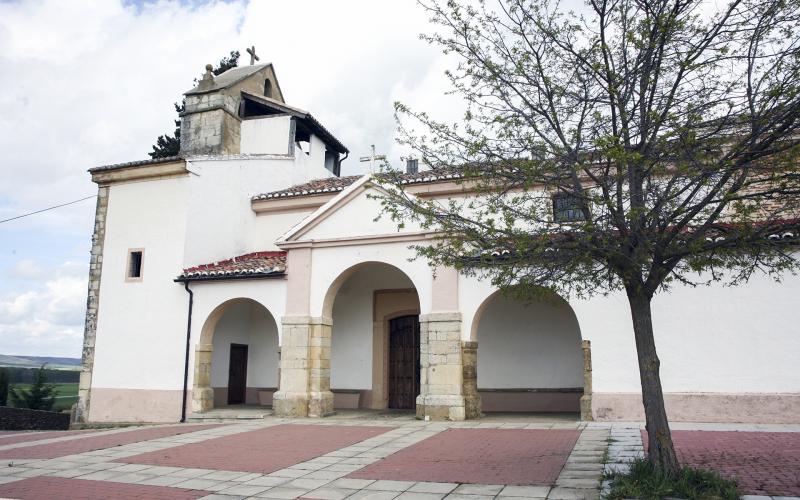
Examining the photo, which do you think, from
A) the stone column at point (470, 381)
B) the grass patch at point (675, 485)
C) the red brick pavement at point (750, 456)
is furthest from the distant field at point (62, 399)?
the grass patch at point (675, 485)

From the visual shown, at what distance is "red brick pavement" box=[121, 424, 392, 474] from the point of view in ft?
26.0

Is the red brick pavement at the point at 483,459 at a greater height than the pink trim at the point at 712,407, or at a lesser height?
lesser

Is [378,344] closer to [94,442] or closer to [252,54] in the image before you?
[94,442]

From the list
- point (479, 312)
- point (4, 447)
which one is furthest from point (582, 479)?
point (4, 447)

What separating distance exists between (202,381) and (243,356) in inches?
82.9

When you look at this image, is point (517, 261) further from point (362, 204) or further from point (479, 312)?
point (362, 204)

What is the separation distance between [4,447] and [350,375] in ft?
23.7

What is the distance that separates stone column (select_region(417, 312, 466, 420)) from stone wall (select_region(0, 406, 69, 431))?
11605 mm

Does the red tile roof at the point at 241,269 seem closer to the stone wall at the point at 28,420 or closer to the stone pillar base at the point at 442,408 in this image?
the stone pillar base at the point at 442,408

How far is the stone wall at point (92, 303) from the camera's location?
14773 mm

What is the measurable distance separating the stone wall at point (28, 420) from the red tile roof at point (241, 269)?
6.73 metres

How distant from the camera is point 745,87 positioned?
19.0 feet

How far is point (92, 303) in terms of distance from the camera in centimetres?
1530

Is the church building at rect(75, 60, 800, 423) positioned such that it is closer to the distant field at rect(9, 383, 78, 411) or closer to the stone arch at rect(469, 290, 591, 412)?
the stone arch at rect(469, 290, 591, 412)
